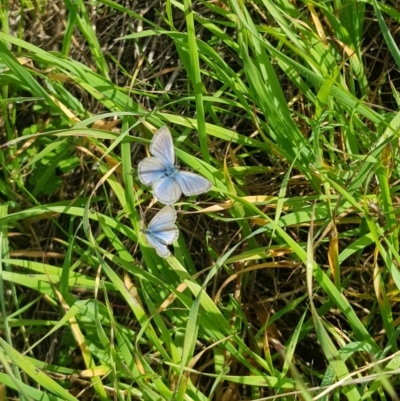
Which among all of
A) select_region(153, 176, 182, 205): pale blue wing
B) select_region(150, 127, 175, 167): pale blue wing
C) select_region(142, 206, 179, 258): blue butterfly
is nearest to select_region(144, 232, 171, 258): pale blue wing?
select_region(142, 206, 179, 258): blue butterfly

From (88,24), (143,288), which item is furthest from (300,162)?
(88,24)

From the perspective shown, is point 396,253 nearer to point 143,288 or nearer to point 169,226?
point 169,226

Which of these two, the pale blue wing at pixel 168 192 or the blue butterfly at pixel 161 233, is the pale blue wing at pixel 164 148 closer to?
the pale blue wing at pixel 168 192

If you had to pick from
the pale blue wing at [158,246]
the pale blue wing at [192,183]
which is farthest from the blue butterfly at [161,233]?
the pale blue wing at [192,183]

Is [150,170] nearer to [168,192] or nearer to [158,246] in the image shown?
[168,192]

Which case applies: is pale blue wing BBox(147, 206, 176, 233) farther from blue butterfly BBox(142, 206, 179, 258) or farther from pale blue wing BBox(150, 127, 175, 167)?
pale blue wing BBox(150, 127, 175, 167)

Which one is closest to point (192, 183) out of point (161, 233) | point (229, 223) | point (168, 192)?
point (168, 192)
